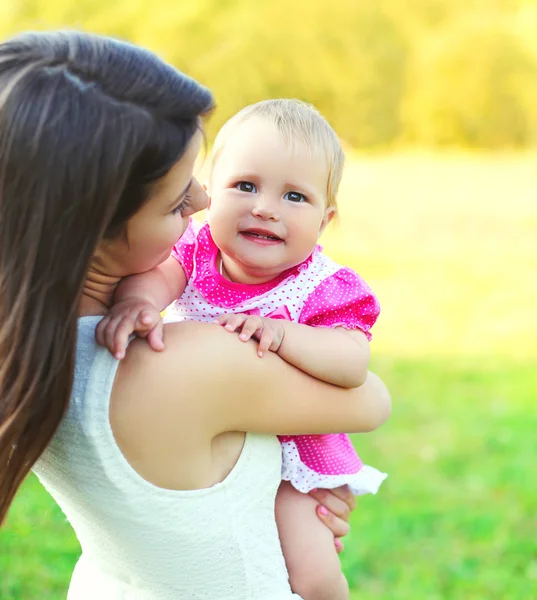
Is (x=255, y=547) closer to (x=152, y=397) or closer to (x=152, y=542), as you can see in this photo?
(x=152, y=542)

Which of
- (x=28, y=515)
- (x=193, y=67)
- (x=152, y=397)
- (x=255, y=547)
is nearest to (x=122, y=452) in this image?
(x=152, y=397)

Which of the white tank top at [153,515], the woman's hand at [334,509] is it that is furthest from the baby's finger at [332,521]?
the white tank top at [153,515]

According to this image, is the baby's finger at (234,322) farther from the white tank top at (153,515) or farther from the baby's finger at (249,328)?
the white tank top at (153,515)

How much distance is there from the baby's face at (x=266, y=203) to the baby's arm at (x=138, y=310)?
15 centimetres

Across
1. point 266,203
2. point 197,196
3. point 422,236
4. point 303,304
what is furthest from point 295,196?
point 422,236

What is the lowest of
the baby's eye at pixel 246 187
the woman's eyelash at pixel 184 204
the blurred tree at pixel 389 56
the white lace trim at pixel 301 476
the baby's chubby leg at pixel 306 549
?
the baby's chubby leg at pixel 306 549

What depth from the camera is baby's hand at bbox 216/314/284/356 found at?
156 cm

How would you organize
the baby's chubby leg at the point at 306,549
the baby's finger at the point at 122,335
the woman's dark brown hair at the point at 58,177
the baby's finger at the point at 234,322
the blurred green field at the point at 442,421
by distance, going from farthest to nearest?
the blurred green field at the point at 442,421
the baby's chubby leg at the point at 306,549
the baby's finger at the point at 234,322
the baby's finger at the point at 122,335
the woman's dark brown hair at the point at 58,177

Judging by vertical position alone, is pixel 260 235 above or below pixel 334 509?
above

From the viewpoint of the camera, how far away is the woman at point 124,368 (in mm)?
1362

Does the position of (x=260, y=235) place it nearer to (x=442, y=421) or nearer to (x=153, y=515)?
(x=153, y=515)

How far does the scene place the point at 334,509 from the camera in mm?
1853

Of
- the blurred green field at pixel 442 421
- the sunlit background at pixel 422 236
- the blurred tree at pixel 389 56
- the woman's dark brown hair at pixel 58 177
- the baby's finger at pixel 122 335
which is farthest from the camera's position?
the blurred tree at pixel 389 56

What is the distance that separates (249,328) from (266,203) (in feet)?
1.08
